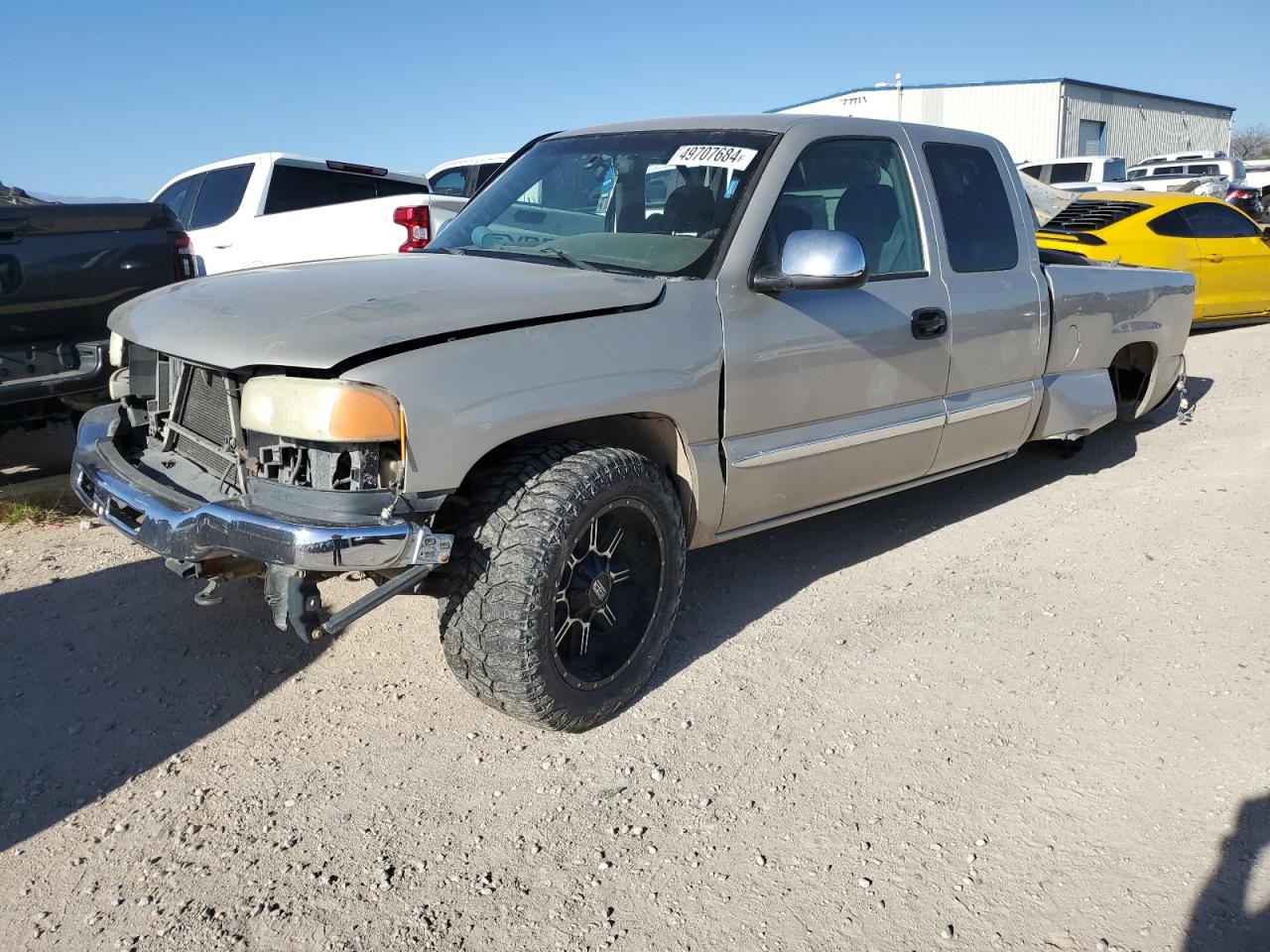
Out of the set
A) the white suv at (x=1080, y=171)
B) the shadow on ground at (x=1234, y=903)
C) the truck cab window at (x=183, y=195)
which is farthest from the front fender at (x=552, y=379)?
the white suv at (x=1080, y=171)

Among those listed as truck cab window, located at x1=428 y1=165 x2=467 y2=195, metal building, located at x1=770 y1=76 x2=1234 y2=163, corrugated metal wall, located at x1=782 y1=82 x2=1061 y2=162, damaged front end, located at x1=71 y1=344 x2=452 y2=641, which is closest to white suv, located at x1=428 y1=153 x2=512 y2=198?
truck cab window, located at x1=428 y1=165 x2=467 y2=195

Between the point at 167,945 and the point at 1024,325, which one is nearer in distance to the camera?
the point at 167,945

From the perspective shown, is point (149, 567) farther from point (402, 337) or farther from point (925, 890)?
point (925, 890)

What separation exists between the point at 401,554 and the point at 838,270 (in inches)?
64.7

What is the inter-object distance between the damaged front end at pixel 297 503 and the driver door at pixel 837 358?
121cm

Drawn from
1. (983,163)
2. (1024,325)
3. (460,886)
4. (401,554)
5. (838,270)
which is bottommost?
(460,886)

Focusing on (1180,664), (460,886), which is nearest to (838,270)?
(1180,664)

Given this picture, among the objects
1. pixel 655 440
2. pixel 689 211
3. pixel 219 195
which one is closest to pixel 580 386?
pixel 655 440

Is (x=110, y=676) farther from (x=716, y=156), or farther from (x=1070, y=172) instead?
(x=1070, y=172)

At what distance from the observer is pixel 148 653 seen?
367 centimetres

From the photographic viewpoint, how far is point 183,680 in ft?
11.4

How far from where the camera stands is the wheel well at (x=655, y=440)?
325 cm

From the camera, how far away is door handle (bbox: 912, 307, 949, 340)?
13.1 ft

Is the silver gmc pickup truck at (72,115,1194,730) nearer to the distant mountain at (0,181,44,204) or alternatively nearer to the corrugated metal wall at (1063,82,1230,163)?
the distant mountain at (0,181,44,204)
